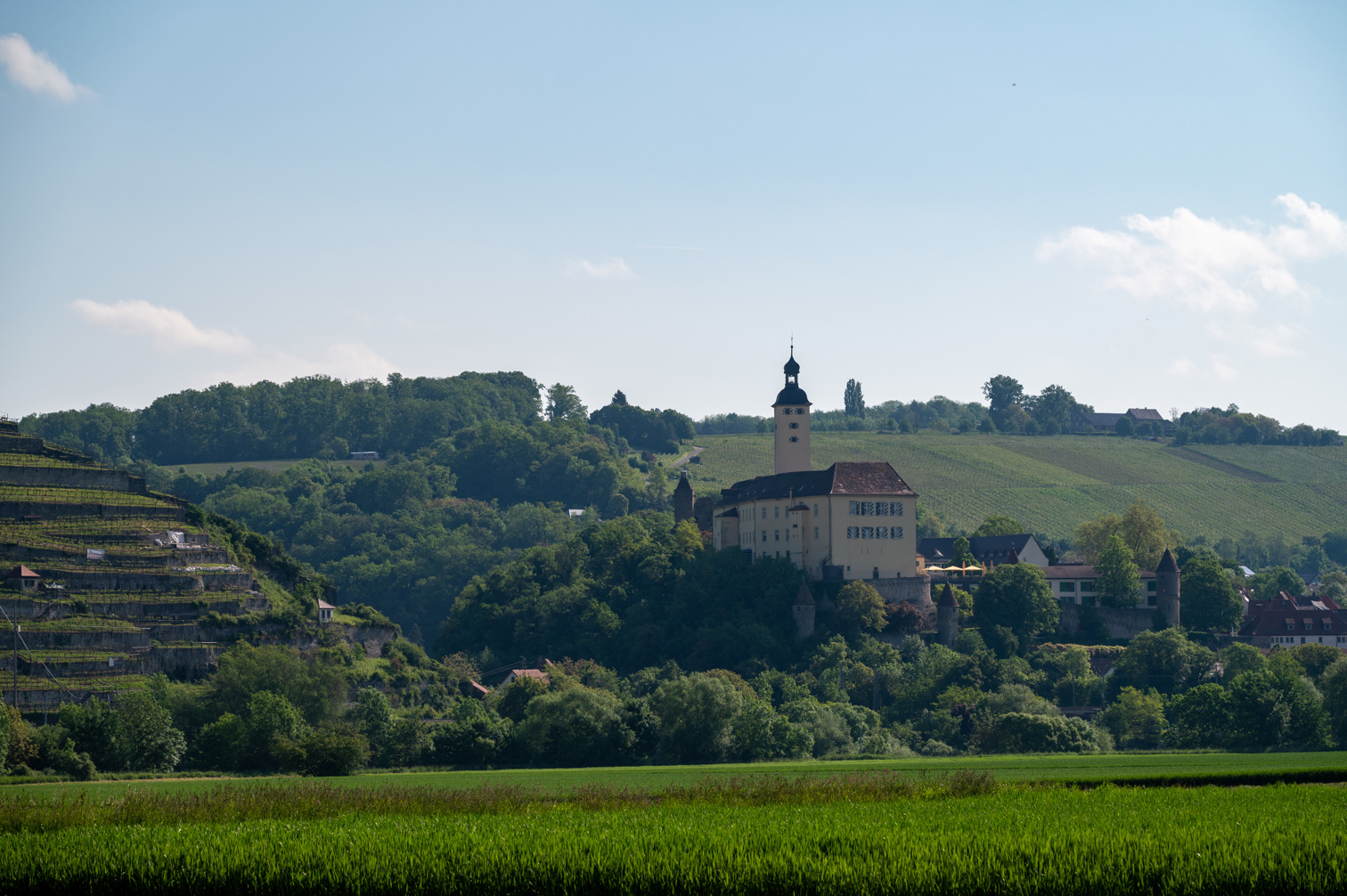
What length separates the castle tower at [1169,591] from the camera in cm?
11881

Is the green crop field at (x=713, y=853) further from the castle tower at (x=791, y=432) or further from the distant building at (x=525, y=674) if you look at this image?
the castle tower at (x=791, y=432)

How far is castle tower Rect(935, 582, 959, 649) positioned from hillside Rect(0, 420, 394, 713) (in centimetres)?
3747

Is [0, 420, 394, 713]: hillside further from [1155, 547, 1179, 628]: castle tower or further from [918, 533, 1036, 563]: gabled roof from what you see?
[1155, 547, 1179, 628]: castle tower

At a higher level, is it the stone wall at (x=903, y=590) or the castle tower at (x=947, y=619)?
the stone wall at (x=903, y=590)

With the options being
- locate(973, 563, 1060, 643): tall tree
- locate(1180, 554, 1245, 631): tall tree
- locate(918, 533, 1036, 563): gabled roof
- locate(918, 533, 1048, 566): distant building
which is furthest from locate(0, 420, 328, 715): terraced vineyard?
locate(1180, 554, 1245, 631): tall tree

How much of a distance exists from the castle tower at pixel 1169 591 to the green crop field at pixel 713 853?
280 feet

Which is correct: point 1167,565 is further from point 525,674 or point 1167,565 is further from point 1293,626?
point 525,674

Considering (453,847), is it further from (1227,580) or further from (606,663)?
(1227,580)

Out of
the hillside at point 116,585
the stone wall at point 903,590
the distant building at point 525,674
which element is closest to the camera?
the hillside at point 116,585

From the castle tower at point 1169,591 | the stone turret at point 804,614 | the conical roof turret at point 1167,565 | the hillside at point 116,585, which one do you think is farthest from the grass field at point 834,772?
the conical roof turret at point 1167,565

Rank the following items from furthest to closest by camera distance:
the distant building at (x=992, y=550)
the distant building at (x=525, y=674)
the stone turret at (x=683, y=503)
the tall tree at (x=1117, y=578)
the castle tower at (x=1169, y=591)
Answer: the distant building at (x=992, y=550), the stone turret at (x=683, y=503), the tall tree at (x=1117, y=578), the castle tower at (x=1169, y=591), the distant building at (x=525, y=674)

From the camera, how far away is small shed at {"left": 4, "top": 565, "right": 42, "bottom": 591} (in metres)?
90.9

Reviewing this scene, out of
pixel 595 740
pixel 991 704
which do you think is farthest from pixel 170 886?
pixel 991 704

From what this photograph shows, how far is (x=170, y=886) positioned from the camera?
29.8 metres
